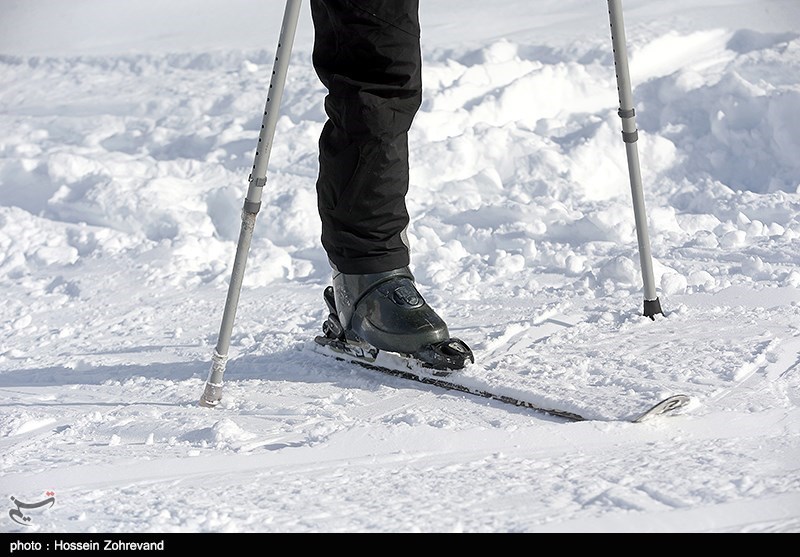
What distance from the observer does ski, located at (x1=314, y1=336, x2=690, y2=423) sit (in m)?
1.88

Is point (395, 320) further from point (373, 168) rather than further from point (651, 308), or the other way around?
point (651, 308)

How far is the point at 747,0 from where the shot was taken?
7559 mm

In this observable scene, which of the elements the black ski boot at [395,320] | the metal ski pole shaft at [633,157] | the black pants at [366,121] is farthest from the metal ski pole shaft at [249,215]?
the metal ski pole shaft at [633,157]

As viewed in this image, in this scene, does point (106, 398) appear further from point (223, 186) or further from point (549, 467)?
point (223, 186)

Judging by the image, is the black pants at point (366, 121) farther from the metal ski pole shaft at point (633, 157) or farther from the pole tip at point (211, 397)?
the metal ski pole shaft at point (633, 157)

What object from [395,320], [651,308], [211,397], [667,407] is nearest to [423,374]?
[395,320]

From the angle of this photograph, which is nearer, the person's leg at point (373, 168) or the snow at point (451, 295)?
the snow at point (451, 295)

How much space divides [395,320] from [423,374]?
17 centimetres

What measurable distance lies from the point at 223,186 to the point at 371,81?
2607 millimetres

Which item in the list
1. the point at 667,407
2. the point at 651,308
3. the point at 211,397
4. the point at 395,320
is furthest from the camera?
the point at 651,308

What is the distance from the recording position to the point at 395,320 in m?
2.36

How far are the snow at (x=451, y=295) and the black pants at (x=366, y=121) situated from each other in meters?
0.38

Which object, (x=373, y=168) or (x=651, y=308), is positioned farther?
(x=651, y=308)

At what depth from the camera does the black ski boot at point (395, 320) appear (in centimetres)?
228
